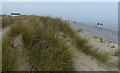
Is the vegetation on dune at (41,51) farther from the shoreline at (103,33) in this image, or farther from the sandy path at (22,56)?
the shoreline at (103,33)

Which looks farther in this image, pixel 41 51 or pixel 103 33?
pixel 103 33

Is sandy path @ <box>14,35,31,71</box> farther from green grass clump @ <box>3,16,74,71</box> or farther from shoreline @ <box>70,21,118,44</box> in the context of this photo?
shoreline @ <box>70,21,118,44</box>

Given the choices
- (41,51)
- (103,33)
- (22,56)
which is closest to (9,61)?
(22,56)

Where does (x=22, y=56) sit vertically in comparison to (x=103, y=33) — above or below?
below

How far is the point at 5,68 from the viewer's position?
4.21m

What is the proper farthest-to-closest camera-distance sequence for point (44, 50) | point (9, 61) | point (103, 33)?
point (103, 33) < point (44, 50) < point (9, 61)

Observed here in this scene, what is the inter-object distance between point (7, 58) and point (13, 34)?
7.05 ft

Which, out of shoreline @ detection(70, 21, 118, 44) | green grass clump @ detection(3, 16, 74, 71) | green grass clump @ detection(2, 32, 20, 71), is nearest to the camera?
green grass clump @ detection(2, 32, 20, 71)

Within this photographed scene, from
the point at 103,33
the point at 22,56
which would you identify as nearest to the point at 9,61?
the point at 22,56

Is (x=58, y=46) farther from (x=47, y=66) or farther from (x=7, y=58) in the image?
(x=7, y=58)

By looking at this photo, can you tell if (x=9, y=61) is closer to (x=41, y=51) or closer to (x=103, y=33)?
(x=41, y=51)

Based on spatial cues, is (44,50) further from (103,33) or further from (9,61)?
(103,33)

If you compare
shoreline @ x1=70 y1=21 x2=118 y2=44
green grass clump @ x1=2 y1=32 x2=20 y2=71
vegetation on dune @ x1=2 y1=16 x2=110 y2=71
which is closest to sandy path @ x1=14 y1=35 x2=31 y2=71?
vegetation on dune @ x1=2 y1=16 x2=110 y2=71

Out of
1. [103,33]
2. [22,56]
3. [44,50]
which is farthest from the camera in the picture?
[103,33]
